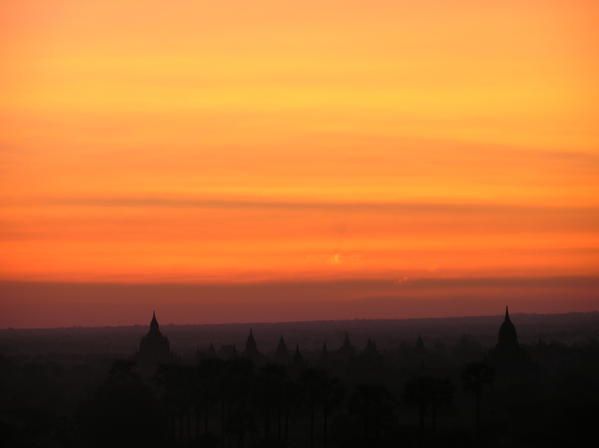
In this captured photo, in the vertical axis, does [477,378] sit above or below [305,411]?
above

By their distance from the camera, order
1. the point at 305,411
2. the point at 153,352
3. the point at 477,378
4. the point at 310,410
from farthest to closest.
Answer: the point at 153,352, the point at 305,411, the point at 310,410, the point at 477,378

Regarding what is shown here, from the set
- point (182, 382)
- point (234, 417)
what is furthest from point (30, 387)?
point (234, 417)

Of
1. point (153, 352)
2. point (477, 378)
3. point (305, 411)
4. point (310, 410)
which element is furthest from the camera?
point (153, 352)

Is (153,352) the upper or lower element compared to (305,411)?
upper

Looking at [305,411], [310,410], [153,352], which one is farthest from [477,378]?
[153,352]

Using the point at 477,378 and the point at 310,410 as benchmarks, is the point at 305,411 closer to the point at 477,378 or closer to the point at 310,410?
the point at 310,410

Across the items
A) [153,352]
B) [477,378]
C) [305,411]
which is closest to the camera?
[477,378]

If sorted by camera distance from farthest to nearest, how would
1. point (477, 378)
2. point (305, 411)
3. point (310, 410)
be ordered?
point (305, 411) < point (310, 410) < point (477, 378)

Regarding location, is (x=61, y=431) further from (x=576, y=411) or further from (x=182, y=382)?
(x=576, y=411)

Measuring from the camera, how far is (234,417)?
343 ft

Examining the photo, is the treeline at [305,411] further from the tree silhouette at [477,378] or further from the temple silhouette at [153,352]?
the temple silhouette at [153,352]

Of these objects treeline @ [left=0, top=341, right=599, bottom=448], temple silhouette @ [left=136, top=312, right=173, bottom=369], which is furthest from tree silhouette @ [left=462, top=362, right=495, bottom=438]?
temple silhouette @ [left=136, top=312, right=173, bottom=369]

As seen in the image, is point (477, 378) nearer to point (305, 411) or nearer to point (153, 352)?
point (305, 411)

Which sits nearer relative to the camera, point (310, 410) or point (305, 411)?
point (310, 410)
